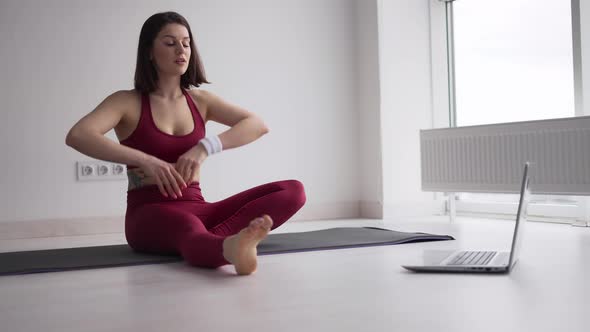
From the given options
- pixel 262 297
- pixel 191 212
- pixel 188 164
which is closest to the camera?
pixel 262 297

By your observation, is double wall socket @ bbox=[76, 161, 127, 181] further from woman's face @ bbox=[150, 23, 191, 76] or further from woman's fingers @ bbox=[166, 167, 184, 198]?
woman's fingers @ bbox=[166, 167, 184, 198]

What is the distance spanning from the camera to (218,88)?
4.59 m

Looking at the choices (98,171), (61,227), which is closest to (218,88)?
(98,171)

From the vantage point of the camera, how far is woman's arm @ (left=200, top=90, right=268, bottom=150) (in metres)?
2.66

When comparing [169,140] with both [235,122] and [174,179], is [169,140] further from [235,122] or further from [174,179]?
[174,179]

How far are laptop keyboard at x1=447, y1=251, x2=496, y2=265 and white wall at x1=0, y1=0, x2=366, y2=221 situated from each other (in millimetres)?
2500

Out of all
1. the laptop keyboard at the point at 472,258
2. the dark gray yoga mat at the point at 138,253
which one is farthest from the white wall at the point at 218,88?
the laptop keyboard at the point at 472,258

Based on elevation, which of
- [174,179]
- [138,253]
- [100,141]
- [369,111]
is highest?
[369,111]

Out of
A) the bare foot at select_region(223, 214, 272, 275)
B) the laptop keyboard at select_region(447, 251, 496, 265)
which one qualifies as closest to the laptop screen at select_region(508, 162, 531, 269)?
the laptop keyboard at select_region(447, 251, 496, 265)

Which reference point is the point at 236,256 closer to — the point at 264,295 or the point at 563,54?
the point at 264,295

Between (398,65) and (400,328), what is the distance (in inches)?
150

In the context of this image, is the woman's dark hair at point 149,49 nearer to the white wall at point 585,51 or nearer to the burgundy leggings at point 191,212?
the burgundy leggings at point 191,212

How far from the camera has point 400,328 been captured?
133 cm

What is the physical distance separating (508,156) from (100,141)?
2.37 meters
